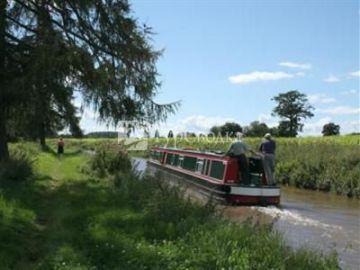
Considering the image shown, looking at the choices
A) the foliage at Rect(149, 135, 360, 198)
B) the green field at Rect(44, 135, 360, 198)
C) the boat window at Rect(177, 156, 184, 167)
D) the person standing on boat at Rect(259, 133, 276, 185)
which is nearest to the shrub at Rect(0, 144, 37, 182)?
the green field at Rect(44, 135, 360, 198)

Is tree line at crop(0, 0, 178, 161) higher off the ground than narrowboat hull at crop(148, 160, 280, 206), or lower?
higher

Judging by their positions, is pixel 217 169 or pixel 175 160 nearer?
pixel 217 169

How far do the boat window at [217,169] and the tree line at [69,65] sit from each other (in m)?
3.66

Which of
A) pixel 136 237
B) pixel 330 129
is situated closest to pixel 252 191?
pixel 136 237

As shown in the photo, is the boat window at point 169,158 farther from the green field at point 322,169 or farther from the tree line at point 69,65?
the tree line at point 69,65

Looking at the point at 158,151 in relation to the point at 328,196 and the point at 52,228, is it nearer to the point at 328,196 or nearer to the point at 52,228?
the point at 328,196

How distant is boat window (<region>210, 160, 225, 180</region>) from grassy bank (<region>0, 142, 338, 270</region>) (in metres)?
8.60

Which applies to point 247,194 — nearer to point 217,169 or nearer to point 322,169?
point 217,169

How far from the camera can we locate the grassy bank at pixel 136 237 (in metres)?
7.86

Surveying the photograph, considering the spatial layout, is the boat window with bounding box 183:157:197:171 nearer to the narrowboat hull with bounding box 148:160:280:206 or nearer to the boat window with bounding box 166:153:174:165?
the boat window with bounding box 166:153:174:165

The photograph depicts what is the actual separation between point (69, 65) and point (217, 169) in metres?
7.70

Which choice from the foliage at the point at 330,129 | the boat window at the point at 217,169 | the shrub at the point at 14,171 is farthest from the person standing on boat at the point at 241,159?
the foliage at the point at 330,129

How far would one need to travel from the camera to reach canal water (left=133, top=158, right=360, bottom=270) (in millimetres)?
→ 12648

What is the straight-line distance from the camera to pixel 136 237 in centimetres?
919
